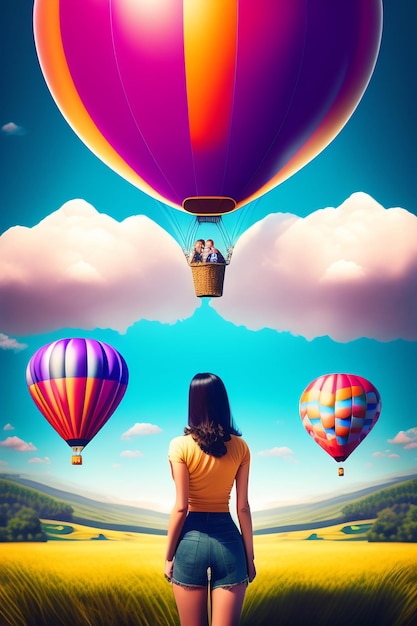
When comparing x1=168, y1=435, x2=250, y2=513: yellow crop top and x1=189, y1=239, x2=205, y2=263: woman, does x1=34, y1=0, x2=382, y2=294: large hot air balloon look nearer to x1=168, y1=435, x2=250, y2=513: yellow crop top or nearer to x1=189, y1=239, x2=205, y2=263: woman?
x1=189, y1=239, x2=205, y2=263: woman

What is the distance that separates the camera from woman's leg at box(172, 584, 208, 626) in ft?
7.81

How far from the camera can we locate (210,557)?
2.39 meters

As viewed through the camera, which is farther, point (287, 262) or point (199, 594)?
point (287, 262)

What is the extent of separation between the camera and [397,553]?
539cm

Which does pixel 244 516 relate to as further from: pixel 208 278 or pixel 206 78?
pixel 206 78

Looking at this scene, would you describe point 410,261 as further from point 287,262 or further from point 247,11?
point 247,11

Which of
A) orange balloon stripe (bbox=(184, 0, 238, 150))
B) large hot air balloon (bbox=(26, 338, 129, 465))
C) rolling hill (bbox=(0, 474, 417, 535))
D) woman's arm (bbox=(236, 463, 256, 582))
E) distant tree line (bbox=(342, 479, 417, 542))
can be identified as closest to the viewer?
woman's arm (bbox=(236, 463, 256, 582))

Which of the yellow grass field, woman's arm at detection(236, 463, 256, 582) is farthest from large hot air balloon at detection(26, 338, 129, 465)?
woman's arm at detection(236, 463, 256, 582)

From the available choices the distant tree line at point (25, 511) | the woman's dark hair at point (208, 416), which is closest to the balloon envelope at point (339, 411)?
the distant tree line at point (25, 511)

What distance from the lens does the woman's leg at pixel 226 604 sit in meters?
2.40

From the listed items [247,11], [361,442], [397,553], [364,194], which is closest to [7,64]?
[247,11]

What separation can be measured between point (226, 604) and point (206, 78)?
283cm

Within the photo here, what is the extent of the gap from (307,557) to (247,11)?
11.5 feet

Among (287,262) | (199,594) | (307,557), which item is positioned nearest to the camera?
(199,594)
